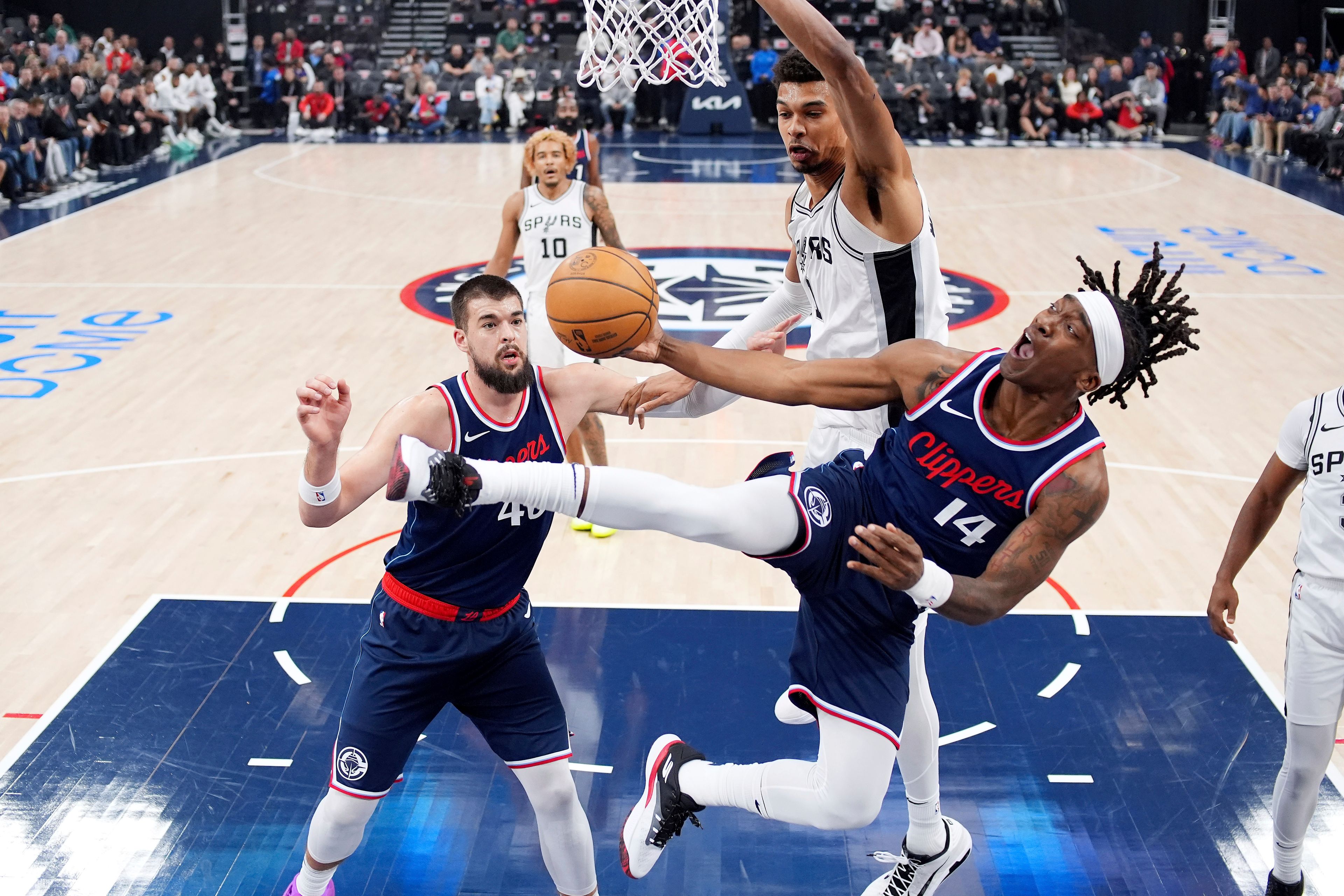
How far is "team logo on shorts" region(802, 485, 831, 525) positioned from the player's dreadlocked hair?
825 millimetres

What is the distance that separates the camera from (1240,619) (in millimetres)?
6387

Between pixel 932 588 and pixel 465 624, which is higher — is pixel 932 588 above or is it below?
above

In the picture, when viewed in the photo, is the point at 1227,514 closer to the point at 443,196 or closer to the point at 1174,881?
the point at 1174,881

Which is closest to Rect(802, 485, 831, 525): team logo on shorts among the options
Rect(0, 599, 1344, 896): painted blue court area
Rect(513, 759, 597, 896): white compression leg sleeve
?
Rect(513, 759, 597, 896): white compression leg sleeve

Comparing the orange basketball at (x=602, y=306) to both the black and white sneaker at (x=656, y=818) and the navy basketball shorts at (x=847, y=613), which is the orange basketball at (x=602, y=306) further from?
the black and white sneaker at (x=656, y=818)

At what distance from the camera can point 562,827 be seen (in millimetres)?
4016

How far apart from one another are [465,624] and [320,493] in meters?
0.59

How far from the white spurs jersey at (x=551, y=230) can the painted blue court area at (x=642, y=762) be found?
2.37 metres

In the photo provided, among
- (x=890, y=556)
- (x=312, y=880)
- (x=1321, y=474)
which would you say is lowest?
(x=312, y=880)

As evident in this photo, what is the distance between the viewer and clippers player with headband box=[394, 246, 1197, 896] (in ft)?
11.8

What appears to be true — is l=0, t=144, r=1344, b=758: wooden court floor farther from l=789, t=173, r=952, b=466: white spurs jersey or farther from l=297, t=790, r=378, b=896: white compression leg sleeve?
l=789, t=173, r=952, b=466: white spurs jersey

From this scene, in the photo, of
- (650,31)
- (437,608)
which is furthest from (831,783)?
(650,31)

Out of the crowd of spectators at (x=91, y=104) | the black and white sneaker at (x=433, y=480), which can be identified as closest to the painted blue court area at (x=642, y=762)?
the black and white sneaker at (x=433, y=480)

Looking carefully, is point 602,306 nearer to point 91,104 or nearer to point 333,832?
point 333,832
